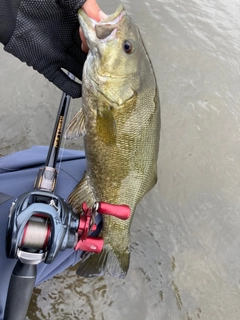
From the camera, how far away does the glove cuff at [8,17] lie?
164 centimetres

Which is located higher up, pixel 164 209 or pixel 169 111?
pixel 169 111

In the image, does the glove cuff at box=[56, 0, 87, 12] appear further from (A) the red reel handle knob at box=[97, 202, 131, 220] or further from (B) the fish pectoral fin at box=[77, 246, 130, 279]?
(B) the fish pectoral fin at box=[77, 246, 130, 279]

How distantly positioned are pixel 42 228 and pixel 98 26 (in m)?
0.91

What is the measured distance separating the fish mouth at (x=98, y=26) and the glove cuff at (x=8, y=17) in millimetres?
307

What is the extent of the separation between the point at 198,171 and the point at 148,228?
592 millimetres

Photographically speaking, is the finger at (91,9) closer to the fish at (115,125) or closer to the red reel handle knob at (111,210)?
the fish at (115,125)

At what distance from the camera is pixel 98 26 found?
5.24ft

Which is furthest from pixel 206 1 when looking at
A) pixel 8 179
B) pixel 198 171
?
pixel 8 179

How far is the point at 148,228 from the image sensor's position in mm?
2475

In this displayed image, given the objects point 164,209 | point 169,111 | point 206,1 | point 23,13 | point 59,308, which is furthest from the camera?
point 206,1

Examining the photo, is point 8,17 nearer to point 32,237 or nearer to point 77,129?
point 77,129

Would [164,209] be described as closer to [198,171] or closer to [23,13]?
[198,171]

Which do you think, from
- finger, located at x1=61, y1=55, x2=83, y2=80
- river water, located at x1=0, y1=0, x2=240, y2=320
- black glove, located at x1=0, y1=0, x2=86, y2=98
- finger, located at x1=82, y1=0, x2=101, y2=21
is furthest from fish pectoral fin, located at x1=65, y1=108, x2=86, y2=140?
river water, located at x1=0, y1=0, x2=240, y2=320

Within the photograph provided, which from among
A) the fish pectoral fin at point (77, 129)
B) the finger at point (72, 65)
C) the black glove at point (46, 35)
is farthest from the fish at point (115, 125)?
the finger at point (72, 65)
